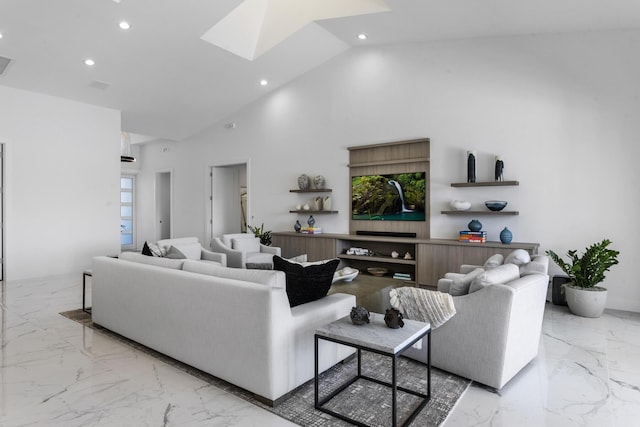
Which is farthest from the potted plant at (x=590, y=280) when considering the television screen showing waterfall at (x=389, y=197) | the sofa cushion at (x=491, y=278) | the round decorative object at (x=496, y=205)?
the television screen showing waterfall at (x=389, y=197)

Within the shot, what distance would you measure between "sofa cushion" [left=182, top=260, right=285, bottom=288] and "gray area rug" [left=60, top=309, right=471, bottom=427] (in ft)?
2.34

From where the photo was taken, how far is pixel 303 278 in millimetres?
2592

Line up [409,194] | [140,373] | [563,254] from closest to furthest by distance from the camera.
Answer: [140,373]
[563,254]
[409,194]

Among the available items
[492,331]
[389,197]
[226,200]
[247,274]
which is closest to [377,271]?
[389,197]

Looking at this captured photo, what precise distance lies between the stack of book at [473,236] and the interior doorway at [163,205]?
25.9ft

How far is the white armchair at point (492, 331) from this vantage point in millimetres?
2475

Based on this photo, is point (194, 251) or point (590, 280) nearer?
point (590, 280)

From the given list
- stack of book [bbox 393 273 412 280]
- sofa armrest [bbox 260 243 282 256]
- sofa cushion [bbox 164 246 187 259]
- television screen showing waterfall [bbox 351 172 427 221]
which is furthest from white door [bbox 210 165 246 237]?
stack of book [bbox 393 273 412 280]

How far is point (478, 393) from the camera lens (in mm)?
2473

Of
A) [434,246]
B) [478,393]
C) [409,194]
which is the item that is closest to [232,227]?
[409,194]

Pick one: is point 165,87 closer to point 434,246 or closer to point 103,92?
point 103,92

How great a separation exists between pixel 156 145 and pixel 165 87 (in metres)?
3.93

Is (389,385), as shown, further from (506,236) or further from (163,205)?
(163,205)

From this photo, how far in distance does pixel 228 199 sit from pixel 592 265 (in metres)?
7.22
